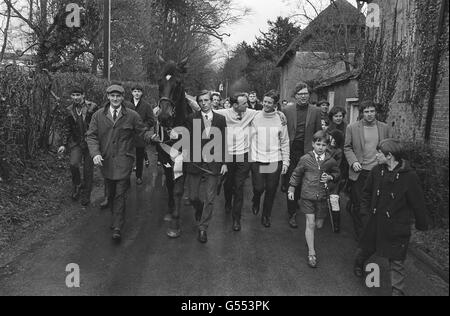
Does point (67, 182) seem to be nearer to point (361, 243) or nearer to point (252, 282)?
point (252, 282)

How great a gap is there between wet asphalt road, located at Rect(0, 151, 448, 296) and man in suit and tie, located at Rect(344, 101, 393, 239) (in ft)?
2.39

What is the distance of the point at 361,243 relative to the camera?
172 inches

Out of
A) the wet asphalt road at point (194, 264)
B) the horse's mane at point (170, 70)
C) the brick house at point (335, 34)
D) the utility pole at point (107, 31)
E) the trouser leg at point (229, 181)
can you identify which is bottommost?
the wet asphalt road at point (194, 264)

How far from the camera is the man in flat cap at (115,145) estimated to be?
554 cm

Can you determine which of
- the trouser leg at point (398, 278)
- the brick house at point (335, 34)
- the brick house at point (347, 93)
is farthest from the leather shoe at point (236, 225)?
the brick house at point (335, 34)

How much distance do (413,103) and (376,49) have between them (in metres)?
3.56

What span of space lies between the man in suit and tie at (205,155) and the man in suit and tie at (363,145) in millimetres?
1829

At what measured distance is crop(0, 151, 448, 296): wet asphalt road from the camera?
4.04m

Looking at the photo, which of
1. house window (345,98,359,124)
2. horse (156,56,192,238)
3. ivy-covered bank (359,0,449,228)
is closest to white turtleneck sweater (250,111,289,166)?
horse (156,56,192,238)

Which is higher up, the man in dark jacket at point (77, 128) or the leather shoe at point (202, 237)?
the man in dark jacket at point (77, 128)

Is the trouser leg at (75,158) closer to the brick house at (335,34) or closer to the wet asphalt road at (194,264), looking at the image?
the wet asphalt road at (194,264)

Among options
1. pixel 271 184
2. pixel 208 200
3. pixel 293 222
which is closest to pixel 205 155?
pixel 208 200

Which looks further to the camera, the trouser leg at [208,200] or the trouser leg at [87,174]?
the trouser leg at [87,174]
